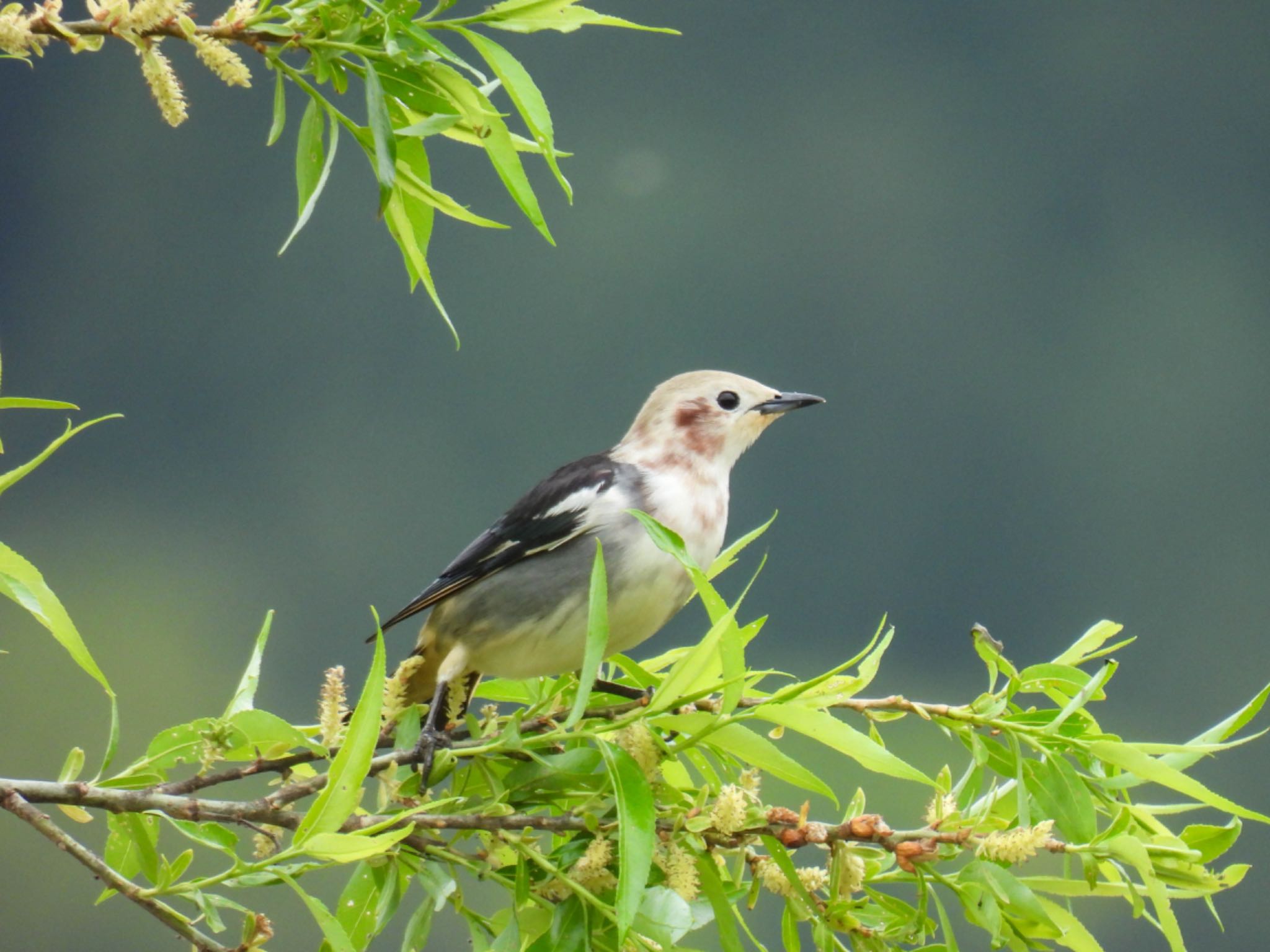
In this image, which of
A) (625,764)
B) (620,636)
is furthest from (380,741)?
(625,764)

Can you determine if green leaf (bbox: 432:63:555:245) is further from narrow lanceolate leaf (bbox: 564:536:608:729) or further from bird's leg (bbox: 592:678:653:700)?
bird's leg (bbox: 592:678:653:700)

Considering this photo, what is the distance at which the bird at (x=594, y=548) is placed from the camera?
143cm

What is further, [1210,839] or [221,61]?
[1210,839]

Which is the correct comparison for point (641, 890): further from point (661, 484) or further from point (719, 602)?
point (661, 484)

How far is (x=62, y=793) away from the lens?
3.38 feet

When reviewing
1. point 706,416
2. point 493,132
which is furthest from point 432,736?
point 706,416

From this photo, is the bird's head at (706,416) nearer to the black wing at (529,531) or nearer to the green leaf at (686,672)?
the black wing at (529,531)

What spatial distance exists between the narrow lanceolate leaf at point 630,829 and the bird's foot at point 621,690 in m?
0.32

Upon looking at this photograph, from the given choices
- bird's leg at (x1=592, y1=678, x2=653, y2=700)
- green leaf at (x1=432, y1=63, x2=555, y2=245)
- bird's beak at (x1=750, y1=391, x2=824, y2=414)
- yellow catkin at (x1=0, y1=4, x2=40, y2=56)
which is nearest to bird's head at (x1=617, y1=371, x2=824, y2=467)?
bird's beak at (x1=750, y1=391, x2=824, y2=414)

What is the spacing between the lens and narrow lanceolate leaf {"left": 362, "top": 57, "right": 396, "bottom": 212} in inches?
37.5

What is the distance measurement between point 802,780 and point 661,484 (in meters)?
0.66

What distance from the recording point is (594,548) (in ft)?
4.73

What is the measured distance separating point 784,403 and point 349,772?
3.04 feet

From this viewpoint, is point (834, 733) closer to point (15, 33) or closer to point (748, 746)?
point (748, 746)
